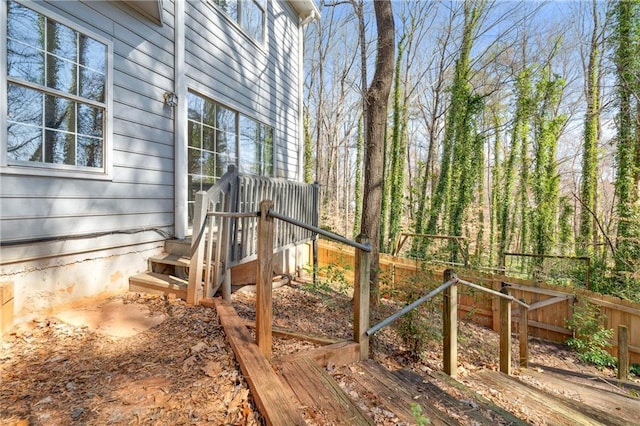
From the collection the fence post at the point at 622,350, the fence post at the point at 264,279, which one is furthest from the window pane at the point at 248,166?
the fence post at the point at 622,350

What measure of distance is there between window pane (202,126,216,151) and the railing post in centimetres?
201

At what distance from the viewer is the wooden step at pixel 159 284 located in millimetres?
3166

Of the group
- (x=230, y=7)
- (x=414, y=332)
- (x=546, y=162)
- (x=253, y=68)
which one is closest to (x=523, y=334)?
(x=414, y=332)

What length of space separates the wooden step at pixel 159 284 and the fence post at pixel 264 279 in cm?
159

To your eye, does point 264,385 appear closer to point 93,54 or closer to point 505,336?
point 505,336

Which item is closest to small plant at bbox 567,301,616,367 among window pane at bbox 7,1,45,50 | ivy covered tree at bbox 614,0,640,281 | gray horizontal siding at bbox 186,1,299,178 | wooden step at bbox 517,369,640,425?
ivy covered tree at bbox 614,0,640,281

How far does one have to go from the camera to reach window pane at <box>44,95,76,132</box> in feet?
9.16

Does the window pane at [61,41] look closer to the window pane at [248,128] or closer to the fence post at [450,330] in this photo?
the window pane at [248,128]

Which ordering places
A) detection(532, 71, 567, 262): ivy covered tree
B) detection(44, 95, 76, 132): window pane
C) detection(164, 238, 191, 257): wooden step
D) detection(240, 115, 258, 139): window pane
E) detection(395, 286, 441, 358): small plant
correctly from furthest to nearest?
detection(532, 71, 567, 262): ivy covered tree < detection(240, 115, 258, 139): window pane < detection(164, 238, 191, 257): wooden step < detection(395, 286, 441, 358): small plant < detection(44, 95, 76, 132): window pane

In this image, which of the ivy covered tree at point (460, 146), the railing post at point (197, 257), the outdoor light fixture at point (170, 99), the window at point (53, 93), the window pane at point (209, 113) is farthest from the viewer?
the ivy covered tree at point (460, 146)

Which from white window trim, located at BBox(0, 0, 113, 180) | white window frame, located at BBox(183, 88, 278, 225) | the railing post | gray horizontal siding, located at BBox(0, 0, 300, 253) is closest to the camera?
white window trim, located at BBox(0, 0, 113, 180)

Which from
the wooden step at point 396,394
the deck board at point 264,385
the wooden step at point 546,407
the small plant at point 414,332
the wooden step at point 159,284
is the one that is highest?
the wooden step at point 159,284

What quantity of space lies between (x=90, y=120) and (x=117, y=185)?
71 cm

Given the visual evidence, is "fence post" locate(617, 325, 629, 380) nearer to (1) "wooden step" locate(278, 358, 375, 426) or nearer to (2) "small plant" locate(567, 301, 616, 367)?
(2) "small plant" locate(567, 301, 616, 367)
